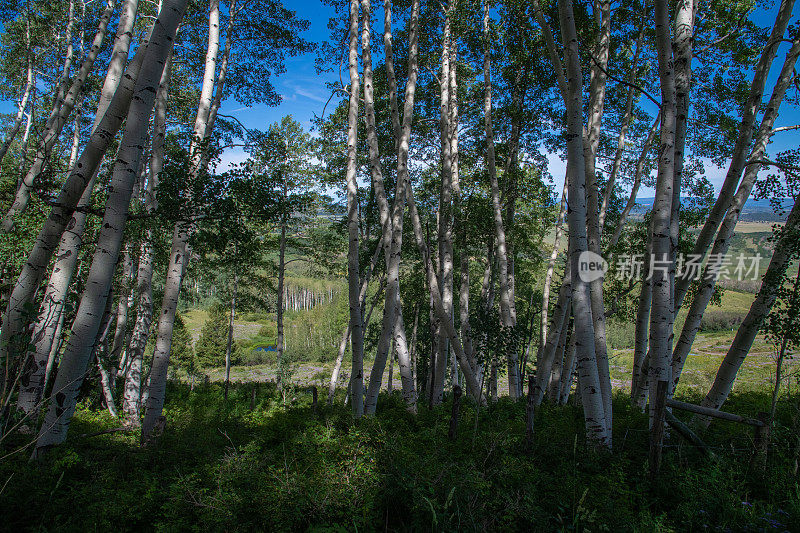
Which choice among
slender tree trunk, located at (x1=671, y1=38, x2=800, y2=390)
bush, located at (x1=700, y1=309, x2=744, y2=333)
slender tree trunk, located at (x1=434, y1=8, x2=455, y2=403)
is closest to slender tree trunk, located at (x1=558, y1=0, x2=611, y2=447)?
slender tree trunk, located at (x1=671, y1=38, x2=800, y2=390)

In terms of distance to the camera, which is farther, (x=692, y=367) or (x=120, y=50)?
(x=692, y=367)

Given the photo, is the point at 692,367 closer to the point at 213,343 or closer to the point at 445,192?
the point at 445,192

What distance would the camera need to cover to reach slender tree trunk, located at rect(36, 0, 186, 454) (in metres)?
3.32

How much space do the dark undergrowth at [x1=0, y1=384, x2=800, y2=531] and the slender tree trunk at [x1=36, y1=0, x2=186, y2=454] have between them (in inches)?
18.2

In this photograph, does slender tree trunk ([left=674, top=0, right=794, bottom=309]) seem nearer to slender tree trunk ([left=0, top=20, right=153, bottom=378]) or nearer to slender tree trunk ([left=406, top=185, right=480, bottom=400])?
slender tree trunk ([left=406, top=185, right=480, bottom=400])

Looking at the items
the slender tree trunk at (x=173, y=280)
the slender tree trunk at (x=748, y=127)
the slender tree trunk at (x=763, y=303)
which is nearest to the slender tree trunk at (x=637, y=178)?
the slender tree trunk at (x=748, y=127)

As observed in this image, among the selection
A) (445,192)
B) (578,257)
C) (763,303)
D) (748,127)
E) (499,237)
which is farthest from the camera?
(499,237)

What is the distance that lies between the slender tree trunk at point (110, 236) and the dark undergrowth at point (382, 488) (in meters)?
0.46

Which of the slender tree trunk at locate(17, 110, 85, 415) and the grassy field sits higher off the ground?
the slender tree trunk at locate(17, 110, 85, 415)

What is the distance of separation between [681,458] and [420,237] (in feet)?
18.9

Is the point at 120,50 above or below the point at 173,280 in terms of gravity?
above

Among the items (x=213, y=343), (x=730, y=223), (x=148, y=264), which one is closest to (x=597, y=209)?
(x=730, y=223)

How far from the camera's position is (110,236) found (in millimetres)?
3412

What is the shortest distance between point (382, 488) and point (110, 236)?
3.46 meters
